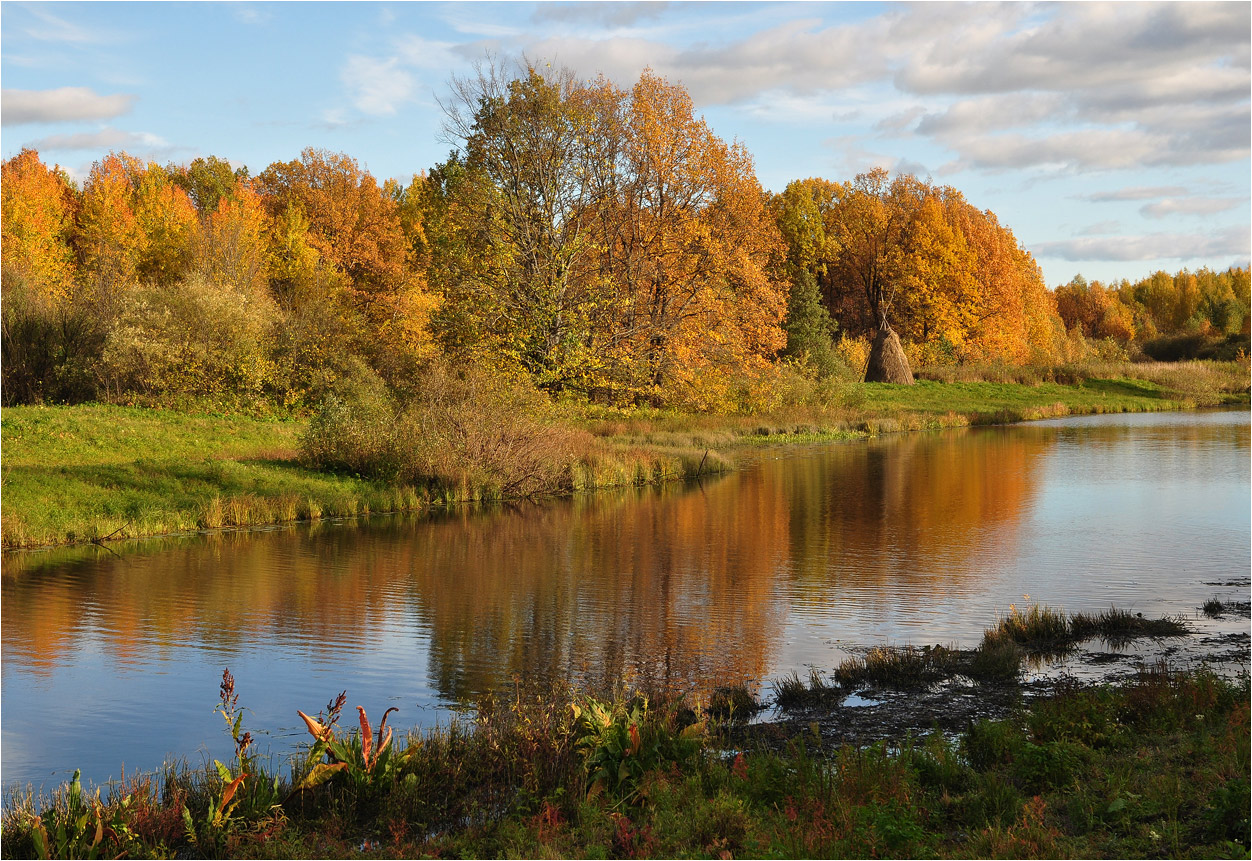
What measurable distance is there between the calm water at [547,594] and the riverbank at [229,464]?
3.50 ft

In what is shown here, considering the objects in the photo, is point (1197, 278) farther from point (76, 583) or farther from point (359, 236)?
point (76, 583)

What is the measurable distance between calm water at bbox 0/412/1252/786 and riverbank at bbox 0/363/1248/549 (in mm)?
1066

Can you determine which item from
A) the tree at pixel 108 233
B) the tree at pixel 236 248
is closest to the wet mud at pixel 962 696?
the tree at pixel 236 248

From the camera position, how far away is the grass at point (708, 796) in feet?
22.4

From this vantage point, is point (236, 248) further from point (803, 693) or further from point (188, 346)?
point (803, 693)

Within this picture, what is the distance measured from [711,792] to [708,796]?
0.05 metres

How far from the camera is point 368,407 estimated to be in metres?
28.4

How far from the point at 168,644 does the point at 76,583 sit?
4657 mm

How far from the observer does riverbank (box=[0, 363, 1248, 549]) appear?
22.0m

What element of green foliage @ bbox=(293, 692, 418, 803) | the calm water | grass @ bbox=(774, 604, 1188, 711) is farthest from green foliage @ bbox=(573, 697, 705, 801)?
the calm water

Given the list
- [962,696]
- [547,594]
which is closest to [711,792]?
[962,696]

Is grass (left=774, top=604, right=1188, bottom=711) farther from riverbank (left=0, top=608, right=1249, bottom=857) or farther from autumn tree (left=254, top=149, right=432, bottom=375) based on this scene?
autumn tree (left=254, top=149, right=432, bottom=375)

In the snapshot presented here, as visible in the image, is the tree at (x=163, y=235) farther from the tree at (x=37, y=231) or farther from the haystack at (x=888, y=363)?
the haystack at (x=888, y=363)

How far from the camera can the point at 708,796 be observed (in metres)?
8.02
